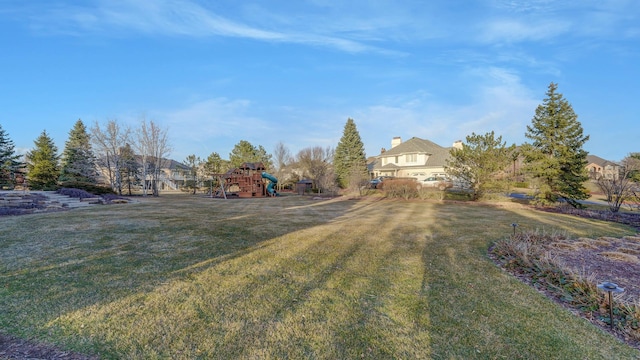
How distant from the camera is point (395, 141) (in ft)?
134

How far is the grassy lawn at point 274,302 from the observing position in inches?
103

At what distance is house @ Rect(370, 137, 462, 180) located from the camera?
3281 cm

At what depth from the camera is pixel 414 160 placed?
114ft

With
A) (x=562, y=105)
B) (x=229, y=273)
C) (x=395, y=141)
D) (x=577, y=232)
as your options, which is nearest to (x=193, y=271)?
(x=229, y=273)

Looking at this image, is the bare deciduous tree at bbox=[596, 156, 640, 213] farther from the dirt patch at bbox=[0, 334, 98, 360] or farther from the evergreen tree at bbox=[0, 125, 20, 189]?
the evergreen tree at bbox=[0, 125, 20, 189]

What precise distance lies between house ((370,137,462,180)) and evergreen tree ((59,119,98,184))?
3221cm

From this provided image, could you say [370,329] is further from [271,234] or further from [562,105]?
[562,105]

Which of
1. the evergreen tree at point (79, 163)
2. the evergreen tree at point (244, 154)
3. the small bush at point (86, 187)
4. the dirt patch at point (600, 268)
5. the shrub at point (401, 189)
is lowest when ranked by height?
the dirt patch at point (600, 268)

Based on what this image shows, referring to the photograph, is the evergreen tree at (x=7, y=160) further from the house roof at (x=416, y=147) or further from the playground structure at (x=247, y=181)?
the house roof at (x=416, y=147)

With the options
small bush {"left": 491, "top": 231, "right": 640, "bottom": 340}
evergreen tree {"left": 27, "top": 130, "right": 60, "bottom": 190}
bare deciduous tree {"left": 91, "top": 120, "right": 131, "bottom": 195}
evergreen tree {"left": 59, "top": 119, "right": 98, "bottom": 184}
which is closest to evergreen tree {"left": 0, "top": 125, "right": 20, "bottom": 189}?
evergreen tree {"left": 27, "top": 130, "right": 60, "bottom": 190}

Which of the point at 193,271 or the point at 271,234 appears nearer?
the point at 193,271

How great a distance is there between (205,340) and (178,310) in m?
0.81

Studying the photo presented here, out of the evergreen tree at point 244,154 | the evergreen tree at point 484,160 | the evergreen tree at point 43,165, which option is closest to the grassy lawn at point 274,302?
the evergreen tree at point 484,160

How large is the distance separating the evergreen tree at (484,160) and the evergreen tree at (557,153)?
6.74 feet
